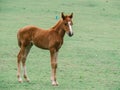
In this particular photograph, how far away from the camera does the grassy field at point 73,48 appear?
36.5ft

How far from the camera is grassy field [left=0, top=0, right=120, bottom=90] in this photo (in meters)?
11.1

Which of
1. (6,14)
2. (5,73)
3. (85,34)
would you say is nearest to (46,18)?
(6,14)

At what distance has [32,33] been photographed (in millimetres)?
10977

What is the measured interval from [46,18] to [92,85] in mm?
13843

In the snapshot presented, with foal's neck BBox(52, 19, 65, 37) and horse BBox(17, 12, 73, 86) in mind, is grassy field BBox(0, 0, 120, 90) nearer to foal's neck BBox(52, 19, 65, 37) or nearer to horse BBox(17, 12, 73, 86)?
horse BBox(17, 12, 73, 86)

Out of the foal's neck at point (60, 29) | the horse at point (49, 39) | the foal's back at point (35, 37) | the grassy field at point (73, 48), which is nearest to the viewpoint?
the horse at point (49, 39)

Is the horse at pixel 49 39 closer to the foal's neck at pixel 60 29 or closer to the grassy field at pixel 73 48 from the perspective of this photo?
the foal's neck at pixel 60 29

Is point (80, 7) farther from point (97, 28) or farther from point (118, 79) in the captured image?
point (118, 79)

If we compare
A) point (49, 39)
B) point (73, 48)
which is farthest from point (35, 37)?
point (73, 48)

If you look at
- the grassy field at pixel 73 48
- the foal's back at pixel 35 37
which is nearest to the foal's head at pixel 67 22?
the foal's back at pixel 35 37

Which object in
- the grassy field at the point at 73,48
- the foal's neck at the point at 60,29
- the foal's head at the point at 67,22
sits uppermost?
the foal's head at the point at 67,22

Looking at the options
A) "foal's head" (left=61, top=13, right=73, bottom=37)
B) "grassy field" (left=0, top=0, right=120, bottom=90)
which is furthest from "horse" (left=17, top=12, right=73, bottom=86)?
"grassy field" (left=0, top=0, right=120, bottom=90)

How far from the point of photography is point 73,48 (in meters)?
16.4

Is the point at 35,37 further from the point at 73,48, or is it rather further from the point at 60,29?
the point at 73,48
